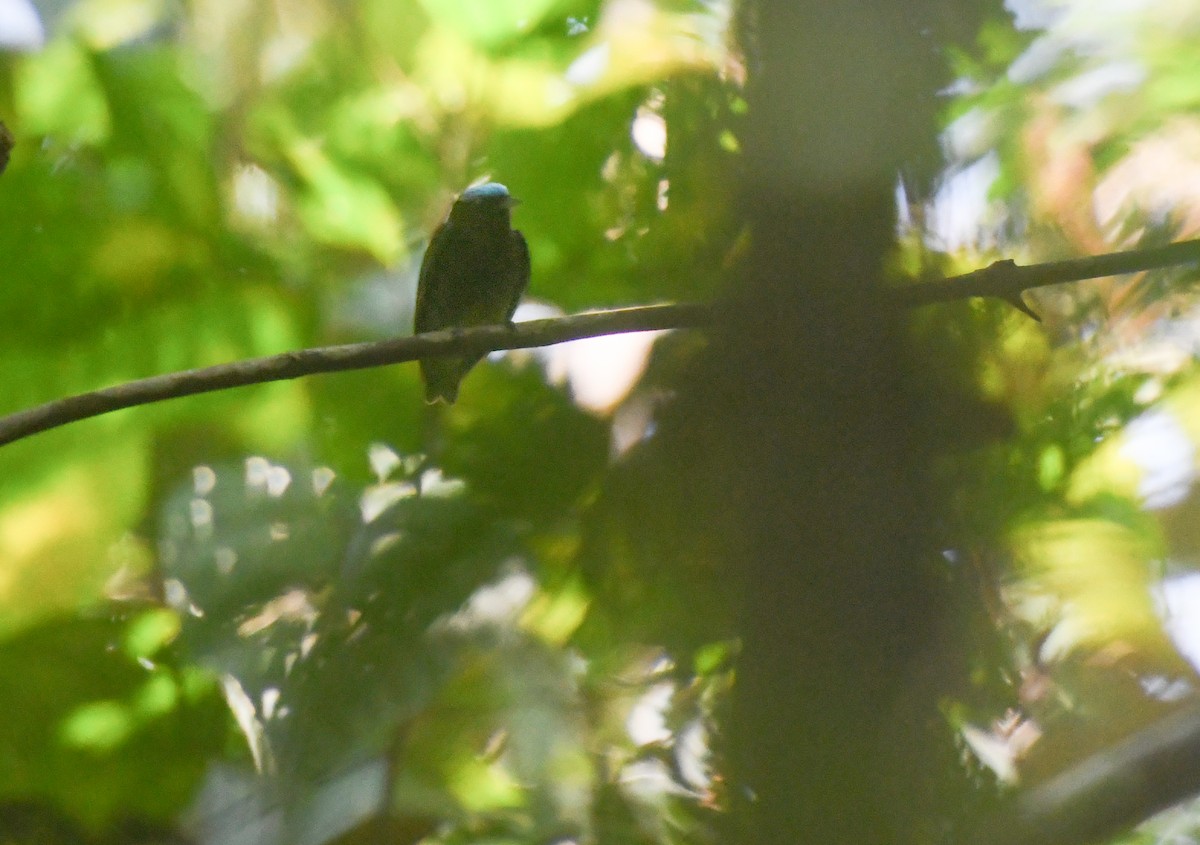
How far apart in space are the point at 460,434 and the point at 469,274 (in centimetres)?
74

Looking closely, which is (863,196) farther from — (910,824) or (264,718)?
(264,718)

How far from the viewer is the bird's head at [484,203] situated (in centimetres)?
304

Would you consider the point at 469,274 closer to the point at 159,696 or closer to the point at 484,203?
the point at 484,203

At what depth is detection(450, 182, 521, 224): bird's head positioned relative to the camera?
3043 millimetres

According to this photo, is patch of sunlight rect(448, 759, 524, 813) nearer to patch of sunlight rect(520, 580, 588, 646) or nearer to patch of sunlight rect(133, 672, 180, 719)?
patch of sunlight rect(520, 580, 588, 646)

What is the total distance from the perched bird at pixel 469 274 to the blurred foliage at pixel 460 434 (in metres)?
0.08

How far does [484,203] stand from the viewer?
3.05 meters

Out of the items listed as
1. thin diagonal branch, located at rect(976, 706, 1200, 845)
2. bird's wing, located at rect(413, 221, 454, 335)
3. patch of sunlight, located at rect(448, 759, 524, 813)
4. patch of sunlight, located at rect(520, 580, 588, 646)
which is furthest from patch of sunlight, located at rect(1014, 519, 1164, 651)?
bird's wing, located at rect(413, 221, 454, 335)

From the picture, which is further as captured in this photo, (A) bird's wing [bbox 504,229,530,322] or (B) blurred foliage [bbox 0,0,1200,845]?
(A) bird's wing [bbox 504,229,530,322]

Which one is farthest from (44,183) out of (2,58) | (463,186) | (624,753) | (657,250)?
(624,753)

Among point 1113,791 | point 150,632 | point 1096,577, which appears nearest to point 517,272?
point 150,632

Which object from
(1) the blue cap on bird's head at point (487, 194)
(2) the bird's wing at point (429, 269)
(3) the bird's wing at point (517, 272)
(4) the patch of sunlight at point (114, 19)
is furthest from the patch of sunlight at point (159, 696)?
(4) the patch of sunlight at point (114, 19)

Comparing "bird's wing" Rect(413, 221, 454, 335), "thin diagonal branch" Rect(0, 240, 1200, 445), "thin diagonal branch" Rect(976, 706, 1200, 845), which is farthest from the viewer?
"bird's wing" Rect(413, 221, 454, 335)

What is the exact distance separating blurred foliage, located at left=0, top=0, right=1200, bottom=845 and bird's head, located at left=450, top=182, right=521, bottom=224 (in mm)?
88
